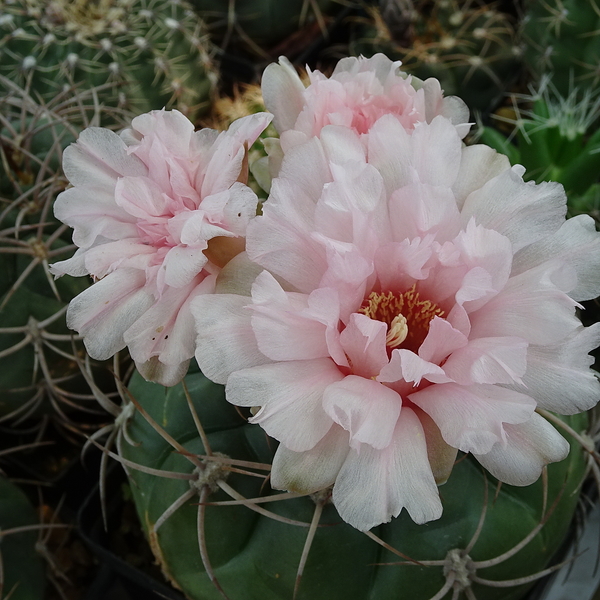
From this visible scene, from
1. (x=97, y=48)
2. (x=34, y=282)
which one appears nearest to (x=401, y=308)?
(x=34, y=282)

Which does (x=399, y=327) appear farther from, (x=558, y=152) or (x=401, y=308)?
(x=558, y=152)

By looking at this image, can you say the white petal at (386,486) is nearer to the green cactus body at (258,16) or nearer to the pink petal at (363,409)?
the pink petal at (363,409)

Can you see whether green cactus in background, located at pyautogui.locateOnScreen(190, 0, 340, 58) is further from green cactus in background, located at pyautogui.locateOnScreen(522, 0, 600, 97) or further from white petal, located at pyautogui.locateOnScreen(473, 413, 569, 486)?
white petal, located at pyautogui.locateOnScreen(473, 413, 569, 486)

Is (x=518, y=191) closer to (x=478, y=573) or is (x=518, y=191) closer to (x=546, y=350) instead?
(x=546, y=350)

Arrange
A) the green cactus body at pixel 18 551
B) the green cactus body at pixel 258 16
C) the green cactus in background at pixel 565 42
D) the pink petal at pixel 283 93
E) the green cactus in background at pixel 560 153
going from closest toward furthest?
the pink petal at pixel 283 93 → the green cactus body at pixel 18 551 → the green cactus in background at pixel 560 153 → the green cactus in background at pixel 565 42 → the green cactus body at pixel 258 16

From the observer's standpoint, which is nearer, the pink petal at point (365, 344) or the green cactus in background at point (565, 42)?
the pink petal at point (365, 344)

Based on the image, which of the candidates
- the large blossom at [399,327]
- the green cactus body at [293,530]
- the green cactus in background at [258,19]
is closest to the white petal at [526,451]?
the large blossom at [399,327]
